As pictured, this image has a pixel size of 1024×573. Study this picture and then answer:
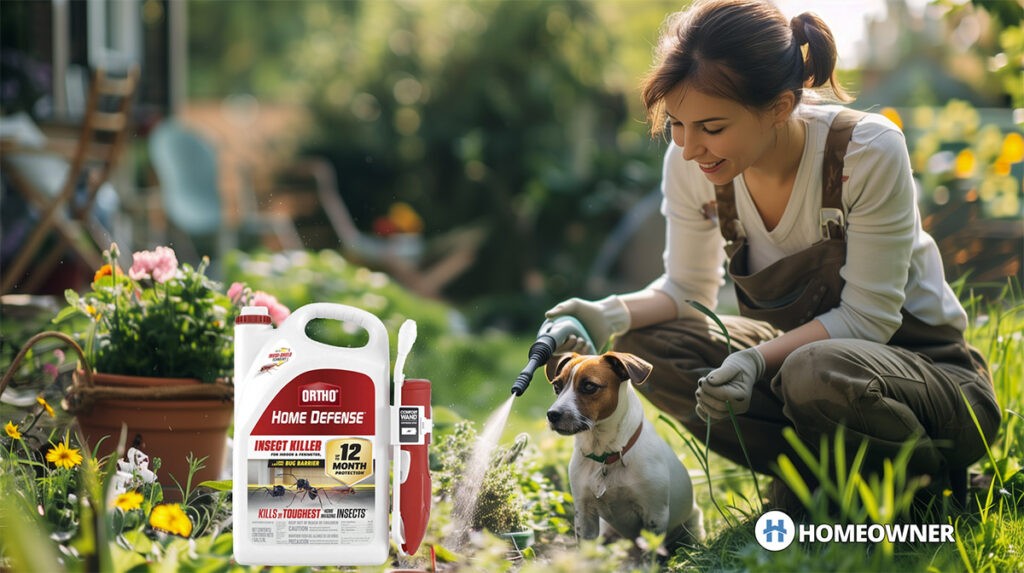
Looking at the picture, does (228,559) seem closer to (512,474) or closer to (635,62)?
(512,474)

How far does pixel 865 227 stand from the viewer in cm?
205

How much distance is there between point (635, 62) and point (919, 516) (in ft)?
30.9

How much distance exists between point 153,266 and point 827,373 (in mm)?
1453

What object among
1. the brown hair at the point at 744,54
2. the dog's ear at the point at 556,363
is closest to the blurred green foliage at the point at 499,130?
the dog's ear at the point at 556,363

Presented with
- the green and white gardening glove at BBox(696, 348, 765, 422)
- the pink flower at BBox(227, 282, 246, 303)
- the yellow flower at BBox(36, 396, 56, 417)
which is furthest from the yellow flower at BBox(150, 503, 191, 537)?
the green and white gardening glove at BBox(696, 348, 765, 422)

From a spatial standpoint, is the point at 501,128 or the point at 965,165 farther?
the point at 501,128

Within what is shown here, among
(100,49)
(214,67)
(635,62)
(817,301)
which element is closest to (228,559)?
(817,301)

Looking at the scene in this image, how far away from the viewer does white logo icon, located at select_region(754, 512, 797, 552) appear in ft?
6.17

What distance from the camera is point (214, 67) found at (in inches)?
813

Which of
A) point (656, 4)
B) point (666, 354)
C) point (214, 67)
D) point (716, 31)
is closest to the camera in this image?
point (716, 31)

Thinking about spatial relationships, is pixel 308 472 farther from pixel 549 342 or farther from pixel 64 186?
pixel 64 186

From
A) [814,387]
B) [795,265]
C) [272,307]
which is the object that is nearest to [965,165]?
[795,265]

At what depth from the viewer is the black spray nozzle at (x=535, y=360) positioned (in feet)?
6.41

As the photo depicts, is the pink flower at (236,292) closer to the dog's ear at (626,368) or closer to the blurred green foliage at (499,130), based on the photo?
the dog's ear at (626,368)
